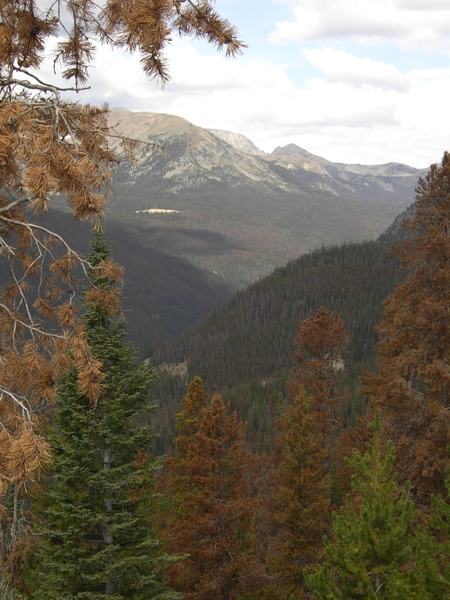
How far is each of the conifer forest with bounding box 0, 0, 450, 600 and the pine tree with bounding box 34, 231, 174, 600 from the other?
52mm

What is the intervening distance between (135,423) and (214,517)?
5243 mm

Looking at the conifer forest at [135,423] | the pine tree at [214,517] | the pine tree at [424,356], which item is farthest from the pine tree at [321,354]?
the pine tree at [424,356]

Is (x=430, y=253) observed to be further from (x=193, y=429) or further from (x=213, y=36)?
(x=193, y=429)

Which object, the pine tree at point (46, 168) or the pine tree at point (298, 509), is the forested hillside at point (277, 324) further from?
the pine tree at point (46, 168)

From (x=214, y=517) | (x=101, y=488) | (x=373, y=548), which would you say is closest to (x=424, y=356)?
(x=373, y=548)

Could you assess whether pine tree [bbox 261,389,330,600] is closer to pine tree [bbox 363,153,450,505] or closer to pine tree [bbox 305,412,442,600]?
pine tree [bbox 363,153,450,505]

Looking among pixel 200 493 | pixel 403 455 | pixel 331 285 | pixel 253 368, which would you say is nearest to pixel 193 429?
pixel 200 493

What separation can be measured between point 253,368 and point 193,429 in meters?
113

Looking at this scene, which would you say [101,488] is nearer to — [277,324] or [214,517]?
[214,517]

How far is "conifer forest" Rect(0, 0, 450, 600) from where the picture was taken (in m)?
6.55

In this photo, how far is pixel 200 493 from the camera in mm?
18375

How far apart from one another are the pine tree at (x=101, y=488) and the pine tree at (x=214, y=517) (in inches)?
201

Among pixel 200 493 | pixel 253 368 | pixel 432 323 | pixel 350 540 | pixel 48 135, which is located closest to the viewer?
pixel 48 135

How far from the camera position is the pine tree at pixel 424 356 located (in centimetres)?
1403
